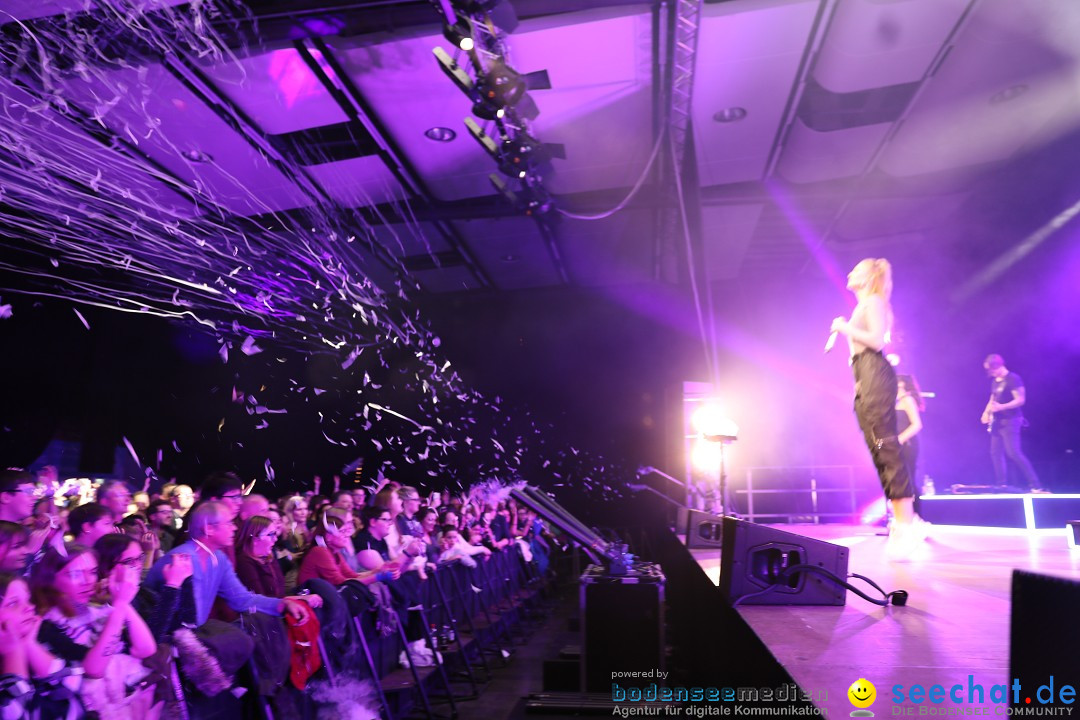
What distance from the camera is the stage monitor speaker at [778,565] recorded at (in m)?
2.35

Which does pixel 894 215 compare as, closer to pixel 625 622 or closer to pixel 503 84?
pixel 503 84

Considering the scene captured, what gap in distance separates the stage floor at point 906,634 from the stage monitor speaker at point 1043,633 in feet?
0.06

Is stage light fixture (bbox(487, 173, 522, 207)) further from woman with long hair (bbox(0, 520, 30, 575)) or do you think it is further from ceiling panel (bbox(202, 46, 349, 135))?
woman with long hair (bbox(0, 520, 30, 575))

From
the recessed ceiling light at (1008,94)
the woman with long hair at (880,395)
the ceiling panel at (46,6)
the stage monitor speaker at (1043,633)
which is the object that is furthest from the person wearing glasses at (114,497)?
the recessed ceiling light at (1008,94)

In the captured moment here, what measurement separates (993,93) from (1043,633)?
8101 millimetres

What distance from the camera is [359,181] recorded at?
326 inches

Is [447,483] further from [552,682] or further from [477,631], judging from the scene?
[552,682]

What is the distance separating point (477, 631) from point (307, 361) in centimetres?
739

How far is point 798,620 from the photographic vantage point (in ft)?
6.72

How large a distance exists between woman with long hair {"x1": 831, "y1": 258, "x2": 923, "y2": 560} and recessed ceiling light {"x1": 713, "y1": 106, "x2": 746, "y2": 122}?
4250mm

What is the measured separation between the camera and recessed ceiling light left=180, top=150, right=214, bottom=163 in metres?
7.23

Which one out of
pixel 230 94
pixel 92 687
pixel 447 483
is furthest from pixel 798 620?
pixel 447 483

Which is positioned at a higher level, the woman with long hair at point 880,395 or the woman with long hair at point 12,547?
the woman with long hair at point 880,395

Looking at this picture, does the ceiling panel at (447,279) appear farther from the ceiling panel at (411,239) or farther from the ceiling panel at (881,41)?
the ceiling panel at (881,41)
